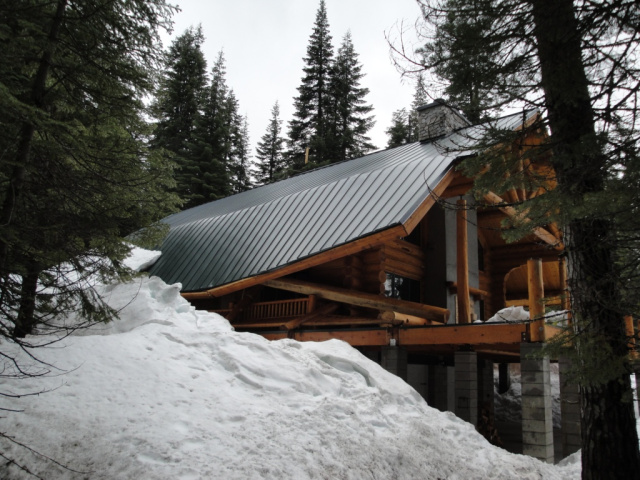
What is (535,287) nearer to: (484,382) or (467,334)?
(467,334)

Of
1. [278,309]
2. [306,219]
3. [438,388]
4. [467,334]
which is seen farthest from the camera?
[438,388]

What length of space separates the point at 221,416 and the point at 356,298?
289 inches

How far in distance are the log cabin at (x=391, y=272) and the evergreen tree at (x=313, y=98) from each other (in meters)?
22.2

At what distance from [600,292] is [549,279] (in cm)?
1675

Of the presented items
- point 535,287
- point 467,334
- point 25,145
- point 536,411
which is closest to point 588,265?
point 535,287

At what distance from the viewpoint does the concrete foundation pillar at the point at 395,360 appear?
11.1m

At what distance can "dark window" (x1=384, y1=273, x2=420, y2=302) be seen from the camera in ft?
44.2

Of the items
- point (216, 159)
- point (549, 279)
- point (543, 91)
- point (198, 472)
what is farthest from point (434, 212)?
point (216, 159)

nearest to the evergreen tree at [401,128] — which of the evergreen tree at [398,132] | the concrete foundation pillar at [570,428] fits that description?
the evergreen tree at [398,132]

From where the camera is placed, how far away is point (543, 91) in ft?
17.0

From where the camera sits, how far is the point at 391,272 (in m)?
13.5

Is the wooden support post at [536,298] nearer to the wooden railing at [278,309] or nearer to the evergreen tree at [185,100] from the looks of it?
the wooden railing at [278,309]

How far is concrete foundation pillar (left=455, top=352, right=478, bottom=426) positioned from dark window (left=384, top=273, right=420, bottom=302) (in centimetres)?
330

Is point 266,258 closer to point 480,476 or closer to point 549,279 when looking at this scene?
point 480,476
